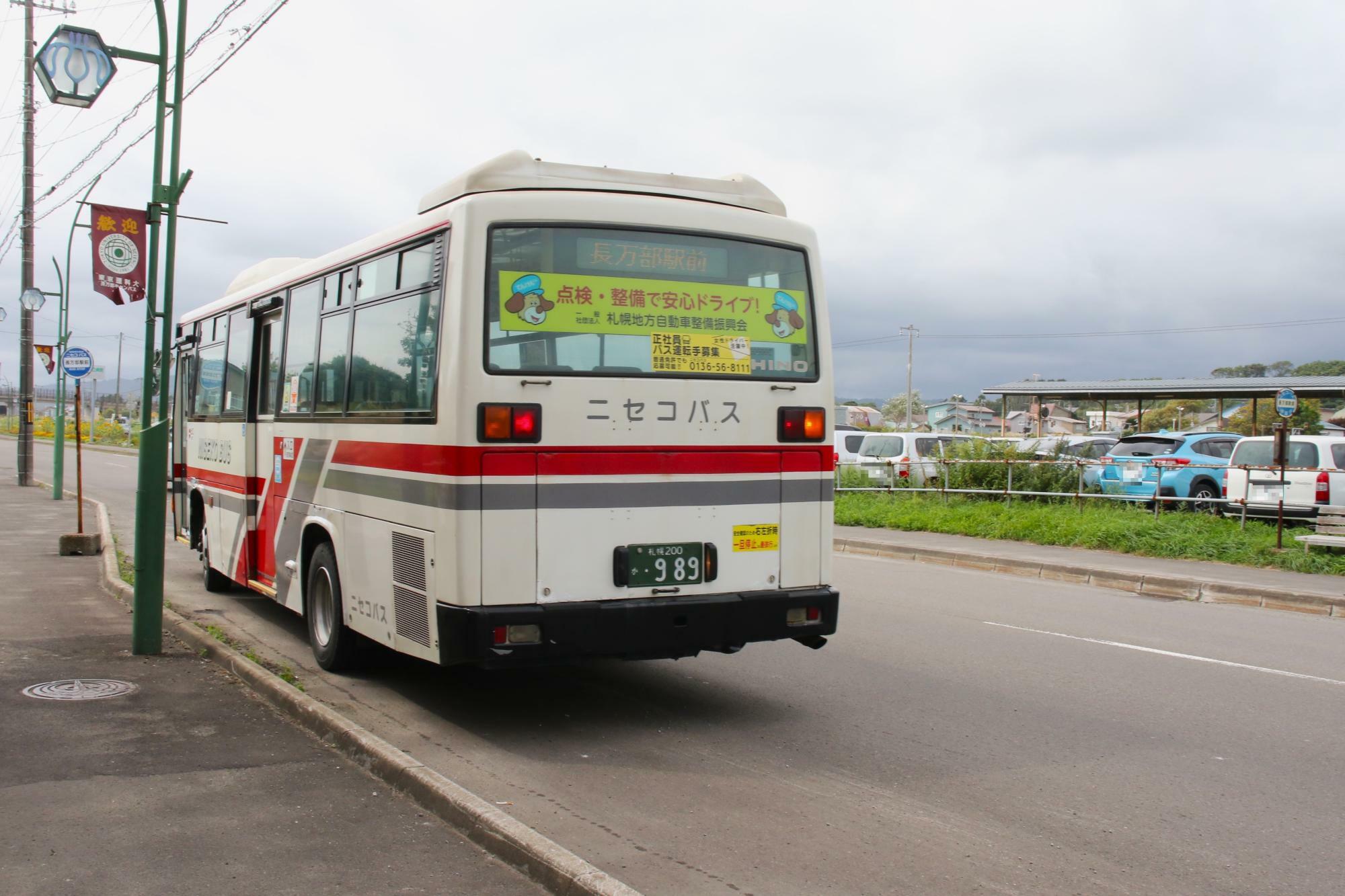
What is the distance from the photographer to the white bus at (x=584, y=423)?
6324mm

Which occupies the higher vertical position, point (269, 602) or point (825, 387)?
point (825, 387)

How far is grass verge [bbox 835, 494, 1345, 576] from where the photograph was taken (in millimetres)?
15289

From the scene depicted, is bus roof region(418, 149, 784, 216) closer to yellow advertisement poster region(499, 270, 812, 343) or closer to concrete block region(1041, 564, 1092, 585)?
yellow advertisement poster region(499, 270, 812, 343)

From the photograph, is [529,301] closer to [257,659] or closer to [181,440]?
[257,659]

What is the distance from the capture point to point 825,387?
7.29 m

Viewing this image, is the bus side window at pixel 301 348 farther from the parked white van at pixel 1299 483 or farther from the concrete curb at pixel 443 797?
the parked white van at pixel 1299 483

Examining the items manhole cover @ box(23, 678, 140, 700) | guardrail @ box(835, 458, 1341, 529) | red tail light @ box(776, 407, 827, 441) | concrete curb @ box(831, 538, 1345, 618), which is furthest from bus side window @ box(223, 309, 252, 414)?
guardrail @ box(835, 458, 1341, 529)

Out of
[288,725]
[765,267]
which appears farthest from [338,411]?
[765,267]

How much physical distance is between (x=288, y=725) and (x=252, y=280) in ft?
19.4

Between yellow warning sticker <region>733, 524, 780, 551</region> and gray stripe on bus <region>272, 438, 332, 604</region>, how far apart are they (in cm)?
312

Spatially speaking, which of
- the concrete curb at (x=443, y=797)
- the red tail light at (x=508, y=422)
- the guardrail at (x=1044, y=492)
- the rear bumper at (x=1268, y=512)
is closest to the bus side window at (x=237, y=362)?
the concrete curb at (x=443, y=797)

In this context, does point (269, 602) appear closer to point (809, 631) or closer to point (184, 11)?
point (184, 11)

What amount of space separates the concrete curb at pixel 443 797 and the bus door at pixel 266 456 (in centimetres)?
149

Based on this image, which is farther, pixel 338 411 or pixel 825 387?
pixel 338 411
